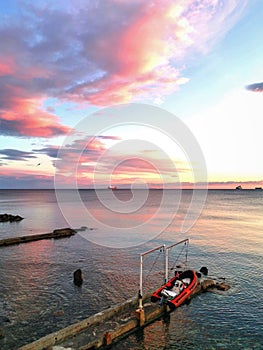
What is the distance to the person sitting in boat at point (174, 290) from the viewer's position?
24.1m

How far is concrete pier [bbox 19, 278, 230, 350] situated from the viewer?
17.7 m

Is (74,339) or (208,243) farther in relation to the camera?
(208,243)

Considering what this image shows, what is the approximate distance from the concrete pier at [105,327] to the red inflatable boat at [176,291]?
2.11 feet

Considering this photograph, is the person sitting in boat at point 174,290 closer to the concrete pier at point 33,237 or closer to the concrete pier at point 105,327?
the concrete pier at point 105,327

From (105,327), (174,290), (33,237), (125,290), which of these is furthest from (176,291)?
(33,237)

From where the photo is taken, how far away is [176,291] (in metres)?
25.9

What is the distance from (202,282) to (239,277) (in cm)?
688

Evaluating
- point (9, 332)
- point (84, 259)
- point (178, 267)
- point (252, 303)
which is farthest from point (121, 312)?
point (84, 259)

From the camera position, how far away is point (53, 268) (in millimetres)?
36812

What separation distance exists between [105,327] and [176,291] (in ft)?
27.2

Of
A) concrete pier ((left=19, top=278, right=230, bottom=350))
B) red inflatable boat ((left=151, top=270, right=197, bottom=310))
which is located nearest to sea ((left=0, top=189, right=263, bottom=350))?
concrete pier ((left=19, top=278, right=230, bottom=350))

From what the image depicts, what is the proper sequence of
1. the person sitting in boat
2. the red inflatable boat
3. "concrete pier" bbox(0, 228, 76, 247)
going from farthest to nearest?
"concrete pier" bbox(0, 228, 76, 247), the person sitting in boat, the red inflatable boat

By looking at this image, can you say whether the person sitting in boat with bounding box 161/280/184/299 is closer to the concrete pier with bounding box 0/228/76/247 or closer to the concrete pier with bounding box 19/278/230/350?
the concrete pier with bounding box 19/278/230/350

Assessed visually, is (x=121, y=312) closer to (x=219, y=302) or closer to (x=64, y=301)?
(x=64, y=301)
